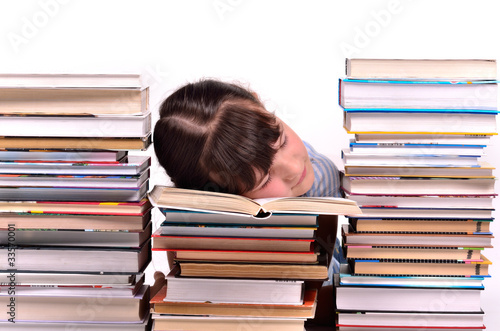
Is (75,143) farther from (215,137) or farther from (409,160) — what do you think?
(409,160)

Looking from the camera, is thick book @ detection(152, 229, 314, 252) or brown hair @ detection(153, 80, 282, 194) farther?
brown hair @ detection(153, 80, 282, 194)

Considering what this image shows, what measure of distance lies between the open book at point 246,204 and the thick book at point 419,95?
305 millimetres

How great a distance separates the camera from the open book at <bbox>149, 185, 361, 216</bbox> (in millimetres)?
1421

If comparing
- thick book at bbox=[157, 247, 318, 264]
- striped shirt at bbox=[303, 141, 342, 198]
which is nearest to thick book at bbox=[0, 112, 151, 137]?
thick book at bbox=[157, 247, 318, 264]

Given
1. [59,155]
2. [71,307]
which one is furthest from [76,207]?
[71,307]

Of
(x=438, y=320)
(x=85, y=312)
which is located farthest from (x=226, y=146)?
(x=438, y=320)

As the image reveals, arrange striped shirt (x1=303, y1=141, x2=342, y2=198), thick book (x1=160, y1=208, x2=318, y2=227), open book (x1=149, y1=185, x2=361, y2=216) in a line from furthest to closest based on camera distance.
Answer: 1. striped shirt (x1=303, y1=141, x2=342, y2=198)
2. thick book (x1=160, y1=208, x2=318, y2=227)
3. open book (x1=149, y1=185, x2=361, y2=216)

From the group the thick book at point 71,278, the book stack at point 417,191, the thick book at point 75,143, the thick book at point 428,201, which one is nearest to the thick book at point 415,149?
the book stack at point 417,191

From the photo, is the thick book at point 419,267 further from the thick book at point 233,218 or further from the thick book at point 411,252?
the thick book at point 233,218

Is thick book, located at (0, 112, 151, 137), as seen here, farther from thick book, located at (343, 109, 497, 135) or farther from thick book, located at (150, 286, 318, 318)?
thick book, located at (343, 109, 497, 135)

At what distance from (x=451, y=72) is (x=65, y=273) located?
3.69 ft

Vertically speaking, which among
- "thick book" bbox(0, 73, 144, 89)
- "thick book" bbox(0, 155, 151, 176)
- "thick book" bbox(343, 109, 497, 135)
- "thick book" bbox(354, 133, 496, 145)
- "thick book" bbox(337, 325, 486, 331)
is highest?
"thick book" bbox(0, 73, 144, 89)

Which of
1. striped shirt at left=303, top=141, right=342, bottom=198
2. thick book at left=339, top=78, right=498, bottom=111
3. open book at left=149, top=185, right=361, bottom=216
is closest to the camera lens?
open book at left=149, top=185, right=361, bottom=216

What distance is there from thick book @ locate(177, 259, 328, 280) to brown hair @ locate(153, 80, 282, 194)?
24 cm
